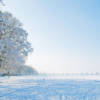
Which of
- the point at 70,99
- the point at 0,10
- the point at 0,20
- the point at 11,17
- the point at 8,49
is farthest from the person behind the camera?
the point at 11,17

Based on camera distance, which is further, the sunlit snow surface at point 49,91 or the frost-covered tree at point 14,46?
the frost-covered tree at point 14,46

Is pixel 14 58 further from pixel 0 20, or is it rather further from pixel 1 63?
pixel 0 20

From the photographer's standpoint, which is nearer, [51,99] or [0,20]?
[51,99]

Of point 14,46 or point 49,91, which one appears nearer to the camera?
point 49,91

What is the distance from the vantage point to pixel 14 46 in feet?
61.2

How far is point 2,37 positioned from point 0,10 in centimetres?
318

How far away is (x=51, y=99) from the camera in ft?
25.1

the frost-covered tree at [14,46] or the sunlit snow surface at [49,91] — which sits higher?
the frost-covered tree at [14,46]

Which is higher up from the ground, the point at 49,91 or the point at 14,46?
the point at 14,46

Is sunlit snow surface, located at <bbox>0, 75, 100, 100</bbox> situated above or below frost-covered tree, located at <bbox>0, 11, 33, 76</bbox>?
below

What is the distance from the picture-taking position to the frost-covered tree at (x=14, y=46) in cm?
1420

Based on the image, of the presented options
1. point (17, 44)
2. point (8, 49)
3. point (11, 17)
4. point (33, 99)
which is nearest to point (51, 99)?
point (33, 99)

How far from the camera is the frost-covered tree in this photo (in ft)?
46.6

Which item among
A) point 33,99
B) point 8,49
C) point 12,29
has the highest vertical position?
point 12,29
